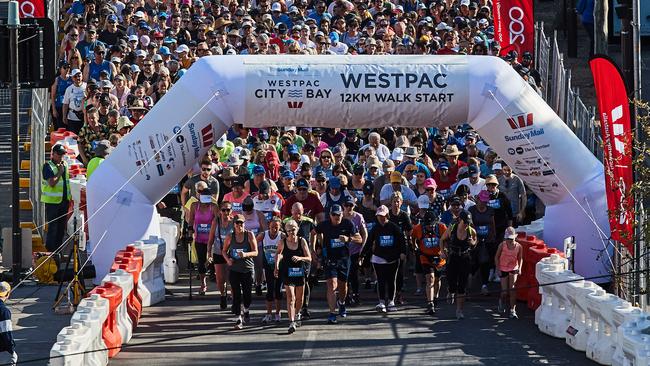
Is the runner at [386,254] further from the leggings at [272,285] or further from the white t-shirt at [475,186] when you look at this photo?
the white t-shirt at [475,186]

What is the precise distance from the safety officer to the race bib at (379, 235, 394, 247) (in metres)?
5.63

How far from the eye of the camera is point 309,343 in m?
17.6

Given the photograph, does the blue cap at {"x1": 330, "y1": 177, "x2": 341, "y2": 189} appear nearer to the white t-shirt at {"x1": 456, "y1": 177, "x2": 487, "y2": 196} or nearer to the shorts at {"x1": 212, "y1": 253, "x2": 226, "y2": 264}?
the white t-shirt at {"x1": 456, "y1": 177, "x2": 487, "y2": 196}

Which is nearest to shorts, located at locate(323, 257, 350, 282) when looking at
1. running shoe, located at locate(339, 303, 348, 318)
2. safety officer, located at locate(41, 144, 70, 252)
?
running shoe, located at locate(339, 303, 348, 318)

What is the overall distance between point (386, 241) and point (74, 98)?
335 inches

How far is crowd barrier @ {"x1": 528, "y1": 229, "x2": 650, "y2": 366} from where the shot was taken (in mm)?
14505

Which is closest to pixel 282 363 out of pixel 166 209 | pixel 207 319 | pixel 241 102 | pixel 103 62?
pixel 207 319

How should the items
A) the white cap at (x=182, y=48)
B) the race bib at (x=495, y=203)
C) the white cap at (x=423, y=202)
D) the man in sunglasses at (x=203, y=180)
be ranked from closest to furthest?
1. the race bib at (x=495, y=203)
2. the white cap at (x=423, y=202)
3. the man in sunglasses at (x=203, y=180)
4. the white cap at (x=182, y=48)

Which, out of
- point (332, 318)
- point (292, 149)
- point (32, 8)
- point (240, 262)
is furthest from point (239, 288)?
point (32, 8)

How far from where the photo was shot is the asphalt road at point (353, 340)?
16766 mm

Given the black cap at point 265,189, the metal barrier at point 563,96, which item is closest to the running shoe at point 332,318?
the black cap at point 265,189

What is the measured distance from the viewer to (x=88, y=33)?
91.5ft

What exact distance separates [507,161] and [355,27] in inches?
364

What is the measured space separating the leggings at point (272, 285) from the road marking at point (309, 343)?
0.69m
